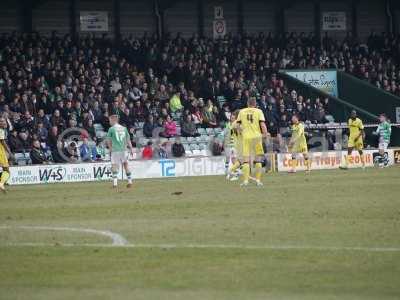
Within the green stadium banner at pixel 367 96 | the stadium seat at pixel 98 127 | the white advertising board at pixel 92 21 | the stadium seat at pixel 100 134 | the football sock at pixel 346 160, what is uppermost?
the white advertising board at pixel 92 21

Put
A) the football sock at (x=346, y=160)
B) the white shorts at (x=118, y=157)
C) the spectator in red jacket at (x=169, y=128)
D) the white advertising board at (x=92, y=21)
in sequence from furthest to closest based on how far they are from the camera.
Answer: the white advertising board at (x=92, y=21) < the football sock at (x=346, y=160) < the spectator in red jacket at (x=169, y=128) < the white shorts at (x=118, y=157)

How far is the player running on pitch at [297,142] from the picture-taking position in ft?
123

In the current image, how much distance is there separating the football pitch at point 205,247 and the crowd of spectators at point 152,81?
536 inches

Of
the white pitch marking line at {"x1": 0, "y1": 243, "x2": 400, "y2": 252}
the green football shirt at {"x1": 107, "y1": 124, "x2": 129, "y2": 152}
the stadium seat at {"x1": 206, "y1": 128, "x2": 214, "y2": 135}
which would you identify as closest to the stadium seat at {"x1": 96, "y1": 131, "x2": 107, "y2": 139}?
the stadium seat at {"x1": 206, "y1": 128, "x2": 214, "y2": 135}

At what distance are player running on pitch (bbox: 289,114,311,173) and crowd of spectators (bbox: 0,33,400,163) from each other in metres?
4.19

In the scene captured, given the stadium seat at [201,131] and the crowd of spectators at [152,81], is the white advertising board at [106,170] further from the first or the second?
the stadium seat at [201,131]

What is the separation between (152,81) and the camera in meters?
42.2

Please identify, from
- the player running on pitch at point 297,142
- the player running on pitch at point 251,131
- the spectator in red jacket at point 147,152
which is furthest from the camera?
the spectator in red jacket at point 147,152

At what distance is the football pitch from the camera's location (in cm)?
1030

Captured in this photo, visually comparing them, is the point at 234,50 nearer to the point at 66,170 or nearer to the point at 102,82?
the point at 102,82

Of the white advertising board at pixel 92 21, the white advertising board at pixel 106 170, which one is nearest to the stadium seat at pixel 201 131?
the white advertising board at pixel 106 170

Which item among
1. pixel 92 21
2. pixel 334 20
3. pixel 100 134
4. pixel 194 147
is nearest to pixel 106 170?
pixel 100 134

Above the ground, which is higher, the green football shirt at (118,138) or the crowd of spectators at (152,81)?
the crowd of spectators at (152,81)

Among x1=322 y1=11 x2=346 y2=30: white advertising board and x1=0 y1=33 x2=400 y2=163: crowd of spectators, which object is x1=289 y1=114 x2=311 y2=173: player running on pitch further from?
x1=322 y1=11 x2=346 y2=30: white advertising board
